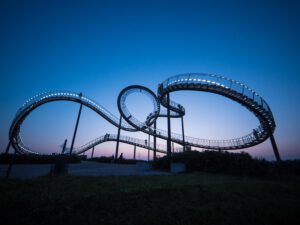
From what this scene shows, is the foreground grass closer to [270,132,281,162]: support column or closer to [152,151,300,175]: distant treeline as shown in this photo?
[152,151,300,175]: distant treeline

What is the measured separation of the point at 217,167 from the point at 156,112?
15.9m

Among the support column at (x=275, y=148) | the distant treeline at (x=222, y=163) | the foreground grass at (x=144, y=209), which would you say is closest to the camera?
the foreground grass at (x=144, y=209)

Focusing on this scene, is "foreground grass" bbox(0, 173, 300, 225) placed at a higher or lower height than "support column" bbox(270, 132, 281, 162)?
lower

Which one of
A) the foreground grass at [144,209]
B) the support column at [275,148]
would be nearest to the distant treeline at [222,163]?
the support column at [275,148]

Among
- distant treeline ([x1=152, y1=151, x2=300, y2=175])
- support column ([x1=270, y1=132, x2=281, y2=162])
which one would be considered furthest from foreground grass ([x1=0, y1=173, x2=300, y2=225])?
support column ([x1=270, y1=132, x2=281, y2=162])

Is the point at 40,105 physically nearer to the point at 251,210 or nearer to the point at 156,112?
the point at 156,112

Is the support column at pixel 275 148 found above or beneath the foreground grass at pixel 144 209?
above

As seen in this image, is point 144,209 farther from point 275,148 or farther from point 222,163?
point 275,148

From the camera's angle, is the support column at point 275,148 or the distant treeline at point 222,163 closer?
the distant treeline at point 222,163

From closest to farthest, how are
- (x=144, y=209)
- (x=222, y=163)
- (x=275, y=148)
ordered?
1. (x=144, y=209)
2. (x=222, y=163)
3. (x=275, y=148)

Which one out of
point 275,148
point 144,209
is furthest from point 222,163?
point 144,209

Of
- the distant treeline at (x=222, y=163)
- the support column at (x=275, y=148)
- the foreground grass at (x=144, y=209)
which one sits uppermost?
the support column at (x=275, y=148)

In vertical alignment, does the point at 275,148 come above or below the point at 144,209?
above

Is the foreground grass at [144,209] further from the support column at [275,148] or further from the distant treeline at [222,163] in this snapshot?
the support column at [275,148]
